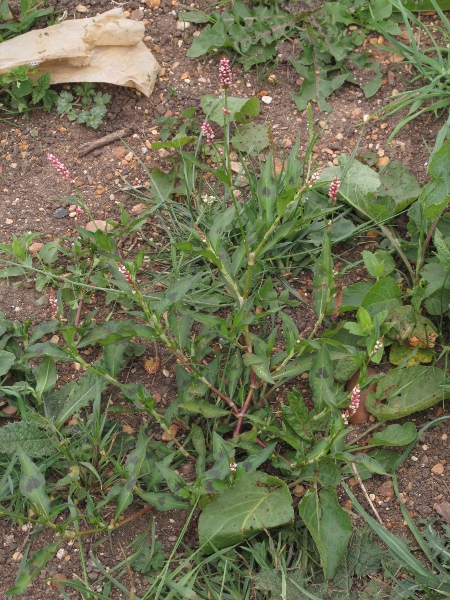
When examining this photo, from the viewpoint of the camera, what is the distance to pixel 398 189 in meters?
3.10

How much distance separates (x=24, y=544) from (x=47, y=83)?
203 cm

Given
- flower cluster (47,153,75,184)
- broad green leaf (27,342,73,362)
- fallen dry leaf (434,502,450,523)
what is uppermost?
flower cluster (47,153,75,184)

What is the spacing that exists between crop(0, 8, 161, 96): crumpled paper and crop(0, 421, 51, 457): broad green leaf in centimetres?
167

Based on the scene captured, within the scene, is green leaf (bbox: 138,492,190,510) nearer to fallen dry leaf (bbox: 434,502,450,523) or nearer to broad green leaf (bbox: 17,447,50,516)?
broad green leaf (bbox: 17,447,50,516)

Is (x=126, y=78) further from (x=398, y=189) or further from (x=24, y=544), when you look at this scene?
(x=24, y=544)

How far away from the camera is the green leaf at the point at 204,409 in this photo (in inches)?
98.9

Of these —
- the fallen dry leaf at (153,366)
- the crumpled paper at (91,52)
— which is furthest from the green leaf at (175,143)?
the fallen dry leaf at (153,366)

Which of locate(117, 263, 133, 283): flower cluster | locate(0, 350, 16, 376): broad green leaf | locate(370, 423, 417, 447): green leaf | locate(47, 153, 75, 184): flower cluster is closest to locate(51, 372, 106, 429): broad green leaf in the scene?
locate(0, 350, 16, 376): broad green leaf

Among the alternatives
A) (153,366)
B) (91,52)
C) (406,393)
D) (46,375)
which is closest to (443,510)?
(406,393)

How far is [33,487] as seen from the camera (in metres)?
2.26

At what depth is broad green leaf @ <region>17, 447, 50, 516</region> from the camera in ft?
7.40

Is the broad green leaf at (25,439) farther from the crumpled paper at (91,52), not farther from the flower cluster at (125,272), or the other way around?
the crumpled paper at (91,52)

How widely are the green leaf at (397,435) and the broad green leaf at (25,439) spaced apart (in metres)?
1.10

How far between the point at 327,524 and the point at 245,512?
0.26m
